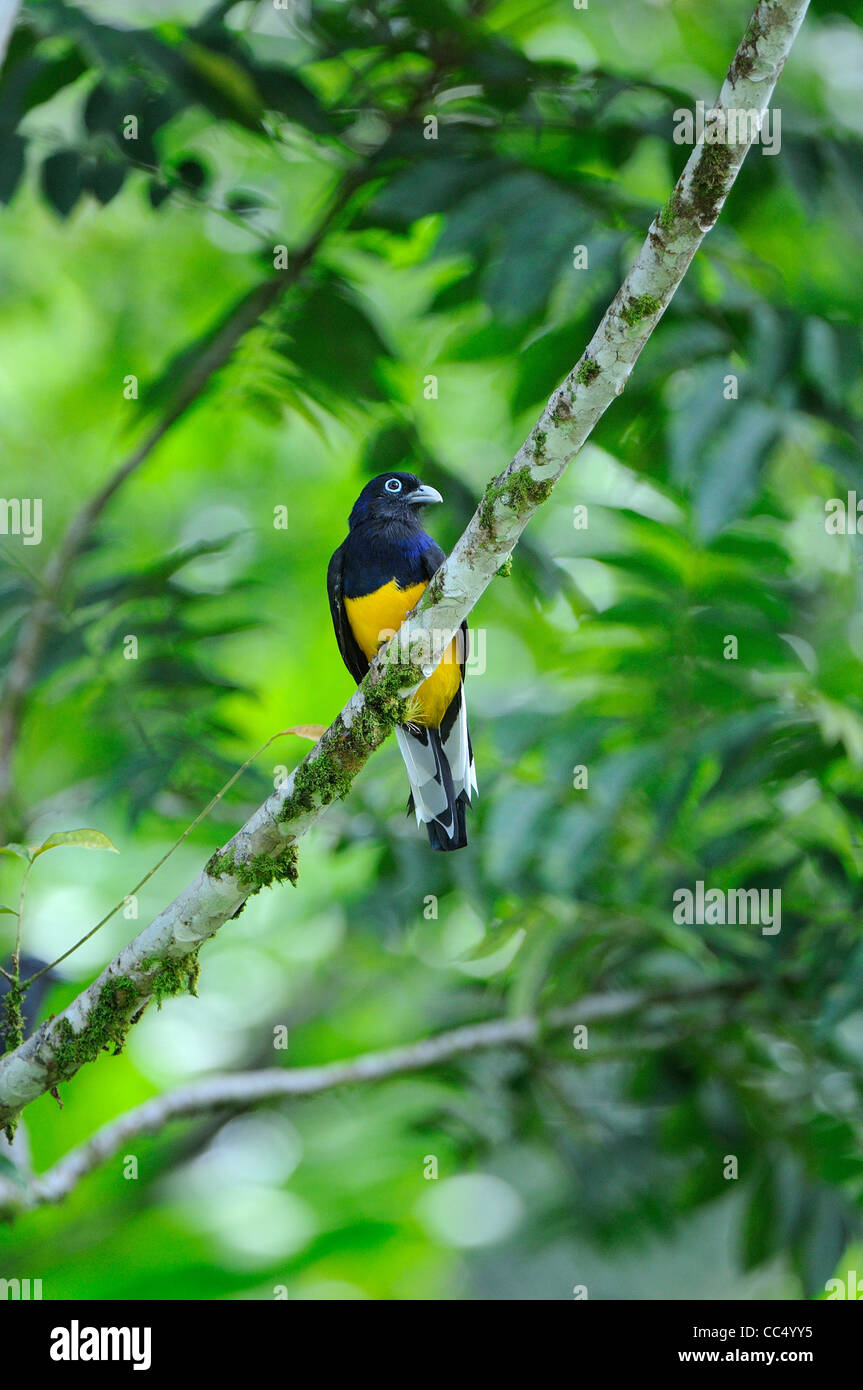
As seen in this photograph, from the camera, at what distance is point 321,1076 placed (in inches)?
196

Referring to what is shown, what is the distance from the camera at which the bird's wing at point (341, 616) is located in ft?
12.2

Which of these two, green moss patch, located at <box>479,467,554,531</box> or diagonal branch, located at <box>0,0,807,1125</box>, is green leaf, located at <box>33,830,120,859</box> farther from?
green moss patch, located at <box>479,467,554,531</box>

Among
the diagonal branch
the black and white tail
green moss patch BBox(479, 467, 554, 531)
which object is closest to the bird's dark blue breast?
the black and white tail

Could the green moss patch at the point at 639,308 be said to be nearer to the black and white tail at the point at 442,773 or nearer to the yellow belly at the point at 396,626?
the yellow belly at the point at 396,626

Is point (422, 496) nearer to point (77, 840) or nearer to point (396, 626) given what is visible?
point (396, 626)

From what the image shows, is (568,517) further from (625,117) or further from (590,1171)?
(590,1171)

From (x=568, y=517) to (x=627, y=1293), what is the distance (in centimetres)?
776

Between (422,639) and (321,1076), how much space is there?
3047 mm

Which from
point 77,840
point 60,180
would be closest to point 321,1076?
point 77,840

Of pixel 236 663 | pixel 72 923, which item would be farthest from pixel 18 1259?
pixel 236 663

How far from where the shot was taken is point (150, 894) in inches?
327

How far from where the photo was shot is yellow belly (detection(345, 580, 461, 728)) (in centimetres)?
338

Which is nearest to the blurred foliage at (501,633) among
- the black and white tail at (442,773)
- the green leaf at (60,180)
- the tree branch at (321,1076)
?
the green leaf at (60,180)

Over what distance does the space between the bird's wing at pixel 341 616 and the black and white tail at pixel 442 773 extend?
20.0 inches
